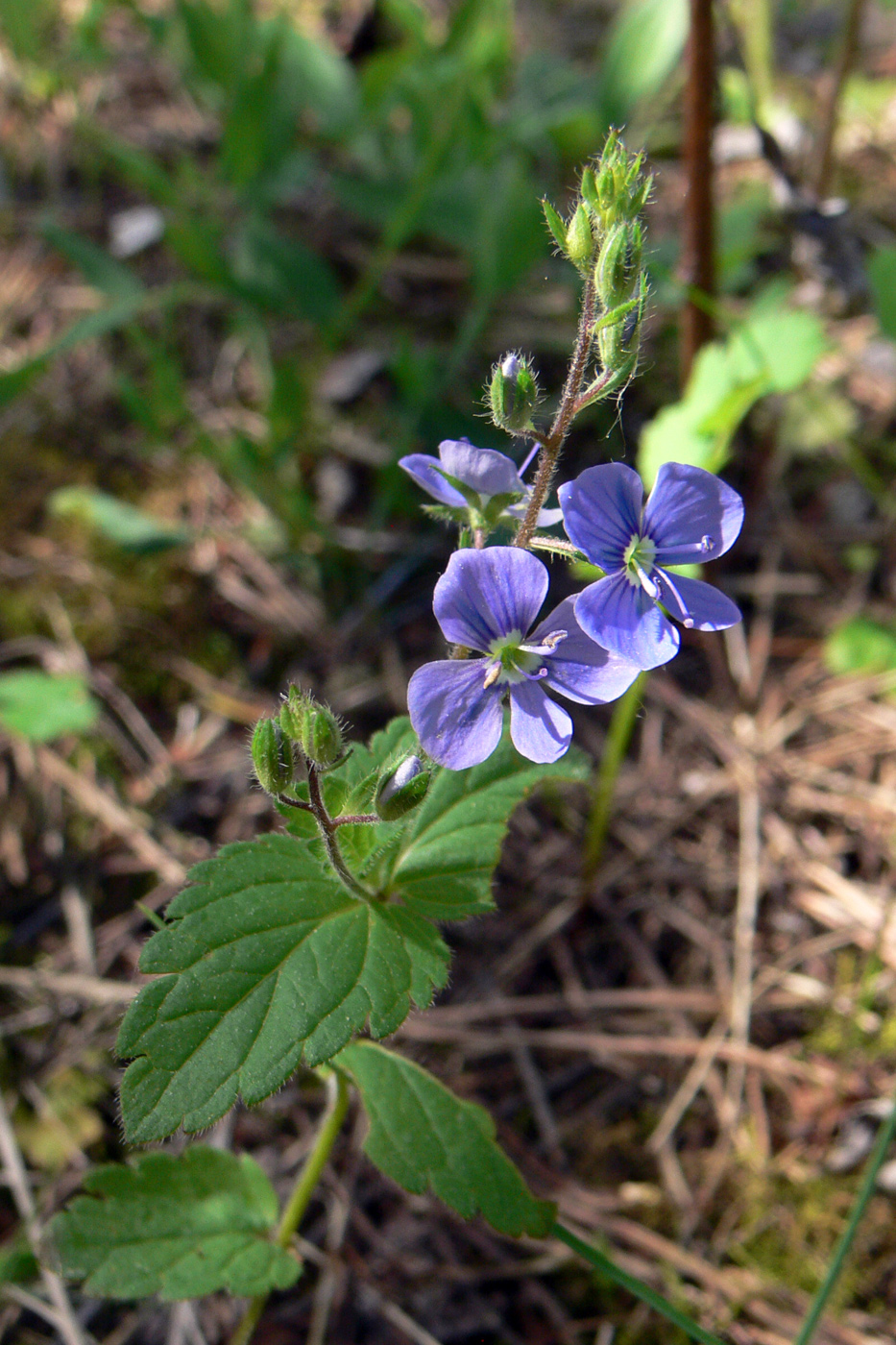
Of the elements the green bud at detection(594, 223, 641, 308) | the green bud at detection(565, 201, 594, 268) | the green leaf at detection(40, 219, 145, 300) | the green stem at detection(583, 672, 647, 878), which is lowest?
the green stem at detection(583, 672, 647, 878)

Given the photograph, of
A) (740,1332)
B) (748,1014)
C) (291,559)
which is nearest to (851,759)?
(748,1014)

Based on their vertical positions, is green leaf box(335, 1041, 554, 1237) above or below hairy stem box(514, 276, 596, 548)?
below

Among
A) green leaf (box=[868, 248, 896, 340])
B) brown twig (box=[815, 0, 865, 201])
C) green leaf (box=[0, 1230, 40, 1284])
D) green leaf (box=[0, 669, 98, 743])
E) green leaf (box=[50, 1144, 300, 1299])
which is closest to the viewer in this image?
green leaf (box=[50, 1144, 300, 1299])

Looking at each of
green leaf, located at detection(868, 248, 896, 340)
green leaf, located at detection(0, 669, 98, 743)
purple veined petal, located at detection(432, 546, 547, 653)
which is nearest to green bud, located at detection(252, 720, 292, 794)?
purple veined petal, located at detection(432, 546, 547, 653)

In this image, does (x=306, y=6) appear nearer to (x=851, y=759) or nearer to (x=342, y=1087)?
(x=851, y=759)

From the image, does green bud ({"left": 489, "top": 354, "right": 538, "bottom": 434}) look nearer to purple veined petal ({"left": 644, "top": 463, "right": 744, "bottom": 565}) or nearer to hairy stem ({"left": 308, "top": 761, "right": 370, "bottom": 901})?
purple veined petal ({"left": 644, "top": 463, "right": 744, "bottom": 565})

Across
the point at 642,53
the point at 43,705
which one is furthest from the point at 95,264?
the point at 642,53
